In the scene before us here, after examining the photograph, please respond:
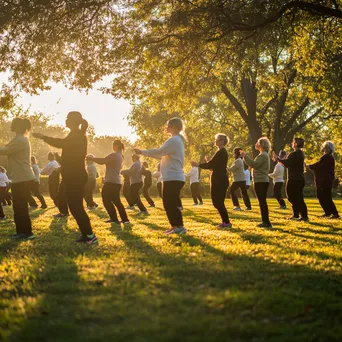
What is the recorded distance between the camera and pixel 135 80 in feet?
46.0

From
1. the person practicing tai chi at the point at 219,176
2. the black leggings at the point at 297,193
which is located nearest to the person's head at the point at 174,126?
the person practicing tai chi at the point at 219,176

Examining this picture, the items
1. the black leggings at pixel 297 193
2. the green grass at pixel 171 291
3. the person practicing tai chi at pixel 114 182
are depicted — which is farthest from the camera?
the black leggings at pixel 297 193

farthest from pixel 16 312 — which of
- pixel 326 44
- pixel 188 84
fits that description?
pixel 326 44

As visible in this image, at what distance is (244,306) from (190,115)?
3516 cm

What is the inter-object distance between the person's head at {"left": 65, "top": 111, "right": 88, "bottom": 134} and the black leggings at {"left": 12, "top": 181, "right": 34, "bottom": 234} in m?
1.57

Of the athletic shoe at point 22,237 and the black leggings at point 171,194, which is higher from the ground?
the black leggings at point 171,194

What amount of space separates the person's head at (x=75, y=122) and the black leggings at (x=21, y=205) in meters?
1.57

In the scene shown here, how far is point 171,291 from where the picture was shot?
13.0ft

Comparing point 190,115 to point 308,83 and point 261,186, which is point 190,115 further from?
point 261,186

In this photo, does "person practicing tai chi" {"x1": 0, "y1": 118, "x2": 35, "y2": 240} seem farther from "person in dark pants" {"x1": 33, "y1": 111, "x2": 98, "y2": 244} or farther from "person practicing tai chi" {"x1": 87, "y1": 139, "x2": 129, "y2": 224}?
"person practicing tai chi" {"x1": 87, "y1": 139, "x2": 129, "y2": 224}

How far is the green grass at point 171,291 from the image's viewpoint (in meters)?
3.02

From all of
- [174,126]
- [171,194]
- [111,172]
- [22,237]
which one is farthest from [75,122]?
[111,172]

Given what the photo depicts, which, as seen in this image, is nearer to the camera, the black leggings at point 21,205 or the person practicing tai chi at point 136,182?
the black leggings at point 21,205

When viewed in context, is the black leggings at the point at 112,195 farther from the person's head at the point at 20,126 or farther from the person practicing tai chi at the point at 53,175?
the person practicing tai chi at the point at 53,175
